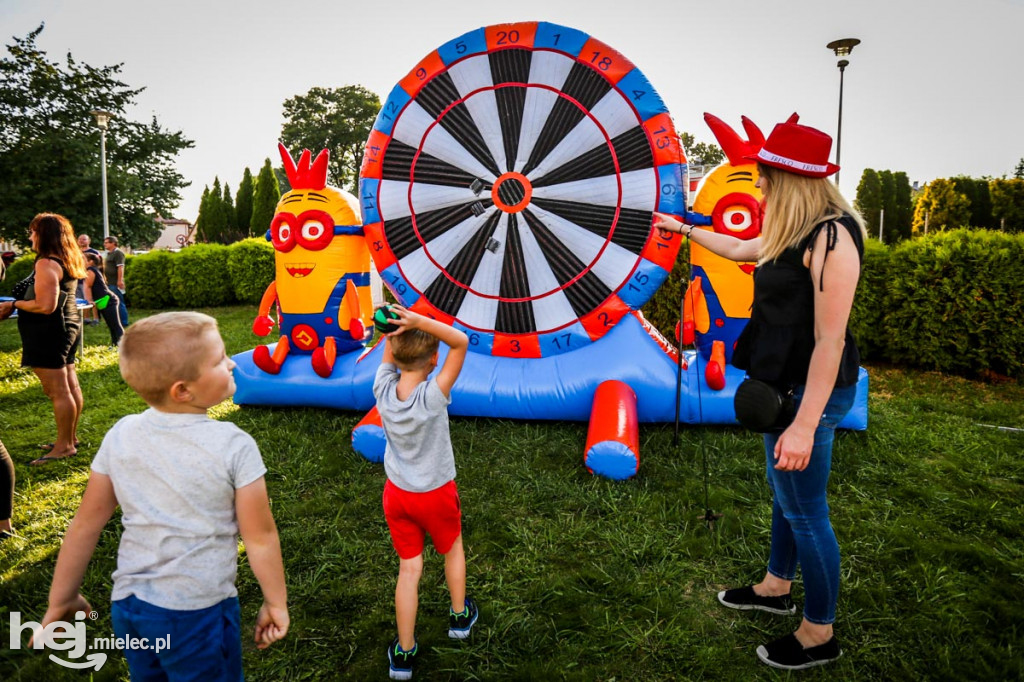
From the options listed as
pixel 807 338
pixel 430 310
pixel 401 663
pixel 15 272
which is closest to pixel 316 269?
pixel 430 310

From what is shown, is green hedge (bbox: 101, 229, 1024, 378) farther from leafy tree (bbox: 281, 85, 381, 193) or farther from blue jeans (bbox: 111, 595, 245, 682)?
leafy tree (bbox: 281, 85, 381, 193)

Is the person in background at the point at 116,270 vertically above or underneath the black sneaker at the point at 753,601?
above

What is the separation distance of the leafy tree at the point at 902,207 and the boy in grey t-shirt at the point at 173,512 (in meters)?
27.6

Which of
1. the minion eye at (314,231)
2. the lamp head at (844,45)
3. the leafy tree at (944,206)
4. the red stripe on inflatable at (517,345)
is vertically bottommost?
the red stripe on inflatable at (517,345)

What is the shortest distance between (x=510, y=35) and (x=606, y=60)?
68cm

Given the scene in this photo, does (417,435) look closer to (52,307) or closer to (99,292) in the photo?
(52,307)

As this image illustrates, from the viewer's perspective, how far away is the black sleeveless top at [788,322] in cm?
173

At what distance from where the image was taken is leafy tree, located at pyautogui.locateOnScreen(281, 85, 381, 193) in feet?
106

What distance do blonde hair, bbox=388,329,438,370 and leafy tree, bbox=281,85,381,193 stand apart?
32822 mm

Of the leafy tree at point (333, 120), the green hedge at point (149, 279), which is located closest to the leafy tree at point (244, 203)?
the leafy tree at point (333, 120)

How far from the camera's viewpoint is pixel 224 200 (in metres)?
31.9

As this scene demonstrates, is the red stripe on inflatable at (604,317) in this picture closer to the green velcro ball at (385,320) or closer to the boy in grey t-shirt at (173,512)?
the green velcro ball at (385,320)

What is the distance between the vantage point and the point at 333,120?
3262 cm

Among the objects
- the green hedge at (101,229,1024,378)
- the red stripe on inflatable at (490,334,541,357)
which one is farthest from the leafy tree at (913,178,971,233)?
the red stripe on inflatable at (490,334,541,357)
